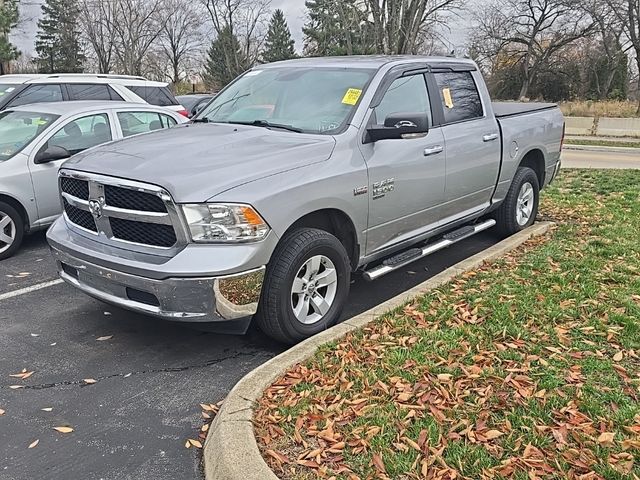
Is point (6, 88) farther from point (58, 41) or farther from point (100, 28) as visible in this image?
point (58, 41)

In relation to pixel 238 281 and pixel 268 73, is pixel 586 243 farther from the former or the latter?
pixel 238 281

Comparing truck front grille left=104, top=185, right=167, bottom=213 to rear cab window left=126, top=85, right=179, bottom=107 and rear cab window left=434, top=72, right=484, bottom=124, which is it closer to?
rear cab window left=434, top=72, right=484, bottom=124

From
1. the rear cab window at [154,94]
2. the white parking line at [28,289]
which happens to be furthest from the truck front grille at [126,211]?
the rear cab window at [154,94]

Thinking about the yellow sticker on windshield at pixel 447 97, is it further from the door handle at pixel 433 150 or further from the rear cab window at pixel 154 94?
the rear cab window at pixel 154 94

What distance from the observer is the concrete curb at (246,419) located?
2.70 m

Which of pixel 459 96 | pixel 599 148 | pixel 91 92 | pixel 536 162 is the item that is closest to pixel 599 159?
pixel 599 148

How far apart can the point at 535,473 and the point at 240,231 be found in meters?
2.04

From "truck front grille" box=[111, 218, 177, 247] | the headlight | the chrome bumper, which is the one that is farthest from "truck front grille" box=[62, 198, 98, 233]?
the headlight

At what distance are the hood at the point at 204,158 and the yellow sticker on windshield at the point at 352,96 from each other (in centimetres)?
47

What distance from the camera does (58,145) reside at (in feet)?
22.0

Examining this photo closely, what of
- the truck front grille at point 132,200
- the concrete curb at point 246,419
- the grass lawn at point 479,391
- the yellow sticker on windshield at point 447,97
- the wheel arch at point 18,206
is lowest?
the grass lawn at point 479,391

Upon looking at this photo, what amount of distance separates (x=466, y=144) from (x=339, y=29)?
107ft

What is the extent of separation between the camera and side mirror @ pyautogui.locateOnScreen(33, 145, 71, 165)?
21.2 feet

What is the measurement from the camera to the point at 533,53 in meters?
41.1
